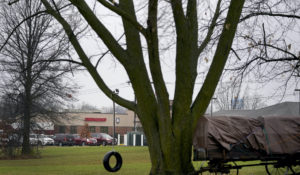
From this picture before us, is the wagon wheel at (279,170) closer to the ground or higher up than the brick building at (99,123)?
closer to the ground

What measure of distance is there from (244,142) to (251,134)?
32 cm

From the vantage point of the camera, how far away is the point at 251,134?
1247 cm

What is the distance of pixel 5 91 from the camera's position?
36.3m

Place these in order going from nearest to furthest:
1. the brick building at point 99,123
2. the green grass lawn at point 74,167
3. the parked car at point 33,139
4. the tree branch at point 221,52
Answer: the tree branch at point 221,52, the green grass lawn at point 74,167, the parked car at point 33,139, the brick building at point 99,123

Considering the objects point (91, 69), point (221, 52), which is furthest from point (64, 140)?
point (221, 52)

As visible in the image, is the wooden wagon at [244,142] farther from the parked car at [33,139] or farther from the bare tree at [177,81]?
the parked car at [33,139]

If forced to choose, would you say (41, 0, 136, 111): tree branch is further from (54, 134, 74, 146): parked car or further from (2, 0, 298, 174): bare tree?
(54, 134, 74, 146): parked car

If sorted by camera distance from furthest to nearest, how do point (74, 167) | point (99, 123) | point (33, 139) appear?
point (99, 123)
point (33, 139)
point (74, 167)

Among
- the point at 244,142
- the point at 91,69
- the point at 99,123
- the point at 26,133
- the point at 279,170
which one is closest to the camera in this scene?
the point at 91,69

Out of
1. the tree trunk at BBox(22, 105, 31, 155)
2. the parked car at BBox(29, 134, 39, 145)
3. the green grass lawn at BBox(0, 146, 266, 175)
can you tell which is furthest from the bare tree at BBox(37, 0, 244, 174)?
the parked car at BBox(29, 134, 39, 145)

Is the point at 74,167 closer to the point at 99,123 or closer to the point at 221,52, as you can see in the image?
the point at 221,52

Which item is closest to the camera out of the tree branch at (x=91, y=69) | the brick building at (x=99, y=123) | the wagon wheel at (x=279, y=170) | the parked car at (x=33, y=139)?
the tree branch at (x=91, y=69)

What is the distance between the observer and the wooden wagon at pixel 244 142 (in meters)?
12.2

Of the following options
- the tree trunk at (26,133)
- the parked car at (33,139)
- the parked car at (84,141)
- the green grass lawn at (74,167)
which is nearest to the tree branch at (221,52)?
the green grass lawn at (74,167)
